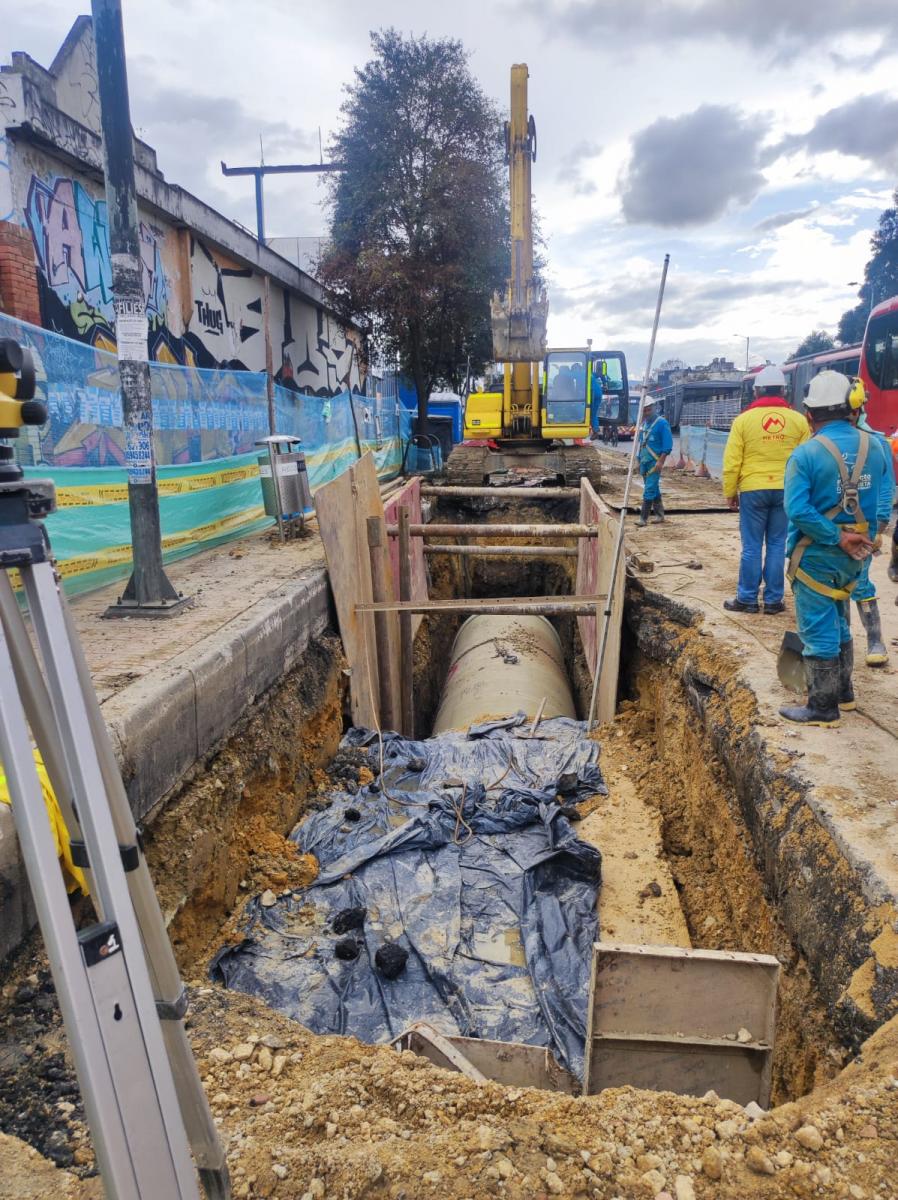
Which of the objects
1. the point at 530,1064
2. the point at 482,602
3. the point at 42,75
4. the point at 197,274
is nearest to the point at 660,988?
the point at 530,1064

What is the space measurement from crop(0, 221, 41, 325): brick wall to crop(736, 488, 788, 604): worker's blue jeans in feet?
22.5

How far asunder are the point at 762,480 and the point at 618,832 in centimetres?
294

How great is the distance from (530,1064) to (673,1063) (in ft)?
1.76

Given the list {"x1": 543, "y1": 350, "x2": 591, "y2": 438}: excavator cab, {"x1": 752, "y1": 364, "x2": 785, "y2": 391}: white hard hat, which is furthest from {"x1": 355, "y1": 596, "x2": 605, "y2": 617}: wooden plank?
{"x1": 543, "y1": 350, "x2": 591, "y2": 438}: excavator cab

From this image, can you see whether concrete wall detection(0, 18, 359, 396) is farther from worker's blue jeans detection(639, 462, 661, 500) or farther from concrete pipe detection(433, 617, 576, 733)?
worker's blue jeans detection(639, 462, 661, 500)

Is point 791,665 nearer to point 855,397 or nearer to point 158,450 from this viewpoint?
point 855,397

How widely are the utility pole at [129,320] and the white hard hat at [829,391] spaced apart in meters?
4.20

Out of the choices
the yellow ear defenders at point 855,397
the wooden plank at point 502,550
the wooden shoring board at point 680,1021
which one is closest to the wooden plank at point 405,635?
the wooden plank at point 502,550

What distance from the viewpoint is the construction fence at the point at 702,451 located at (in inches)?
777

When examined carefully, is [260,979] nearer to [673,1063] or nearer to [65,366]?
[673,1063]

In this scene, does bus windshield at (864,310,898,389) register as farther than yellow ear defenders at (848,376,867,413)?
Yes

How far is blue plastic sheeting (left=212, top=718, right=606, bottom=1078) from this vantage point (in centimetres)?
337

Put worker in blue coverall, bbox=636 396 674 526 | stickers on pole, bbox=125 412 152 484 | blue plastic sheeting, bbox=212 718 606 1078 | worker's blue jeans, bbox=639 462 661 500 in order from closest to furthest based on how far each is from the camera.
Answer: blue plastic sheeting, bbox=212 718 606 1078 < stickers on pole, bbox=125 412 152 484 < worker in blue coverall, bbox=636 396 674 526 < worker's blue jeans, bbox=639 462 661 500

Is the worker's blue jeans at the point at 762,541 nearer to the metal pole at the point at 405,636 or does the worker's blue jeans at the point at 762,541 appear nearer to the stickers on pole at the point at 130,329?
the metal pole at the point at 405,636
